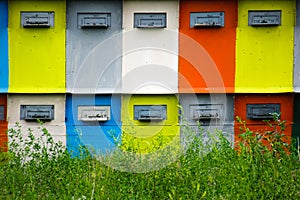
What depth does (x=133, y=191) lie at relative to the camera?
2.93m

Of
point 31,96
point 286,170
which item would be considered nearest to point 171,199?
point 286,170

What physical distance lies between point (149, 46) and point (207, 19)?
56 centimetres

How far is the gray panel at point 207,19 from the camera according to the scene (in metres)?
4.23

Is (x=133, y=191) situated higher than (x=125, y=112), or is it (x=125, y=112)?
(x=125, y=112)

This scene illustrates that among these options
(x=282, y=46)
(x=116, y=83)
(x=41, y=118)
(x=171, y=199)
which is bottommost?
(x=171, y=199)

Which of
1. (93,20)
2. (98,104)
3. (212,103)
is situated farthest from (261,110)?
(93,20)

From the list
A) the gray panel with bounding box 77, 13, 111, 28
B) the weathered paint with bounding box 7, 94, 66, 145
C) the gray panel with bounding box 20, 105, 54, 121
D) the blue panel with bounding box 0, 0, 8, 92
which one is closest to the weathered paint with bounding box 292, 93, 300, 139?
the gray panel with bounding box 77, 13, 111, 28

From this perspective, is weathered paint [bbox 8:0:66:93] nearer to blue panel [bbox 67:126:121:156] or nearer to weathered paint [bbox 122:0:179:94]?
blue panel [bbox 67:126:121:156]

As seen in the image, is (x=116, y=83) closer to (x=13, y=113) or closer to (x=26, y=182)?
(x=13, y=113)

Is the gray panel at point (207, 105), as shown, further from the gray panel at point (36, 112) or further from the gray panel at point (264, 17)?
the gray panel at point (36, 112)

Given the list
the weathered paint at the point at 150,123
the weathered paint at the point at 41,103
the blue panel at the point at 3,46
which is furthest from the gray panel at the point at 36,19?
the weathered paint at the point at 150,123

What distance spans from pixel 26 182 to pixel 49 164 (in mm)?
237

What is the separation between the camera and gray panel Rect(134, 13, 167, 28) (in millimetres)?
4227

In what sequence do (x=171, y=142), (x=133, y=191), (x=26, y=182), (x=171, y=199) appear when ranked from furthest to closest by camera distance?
(x=171, y=142)
(x=26, y=182)
(x=133, y=191)
(x=171, y=199)
